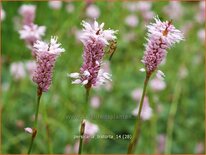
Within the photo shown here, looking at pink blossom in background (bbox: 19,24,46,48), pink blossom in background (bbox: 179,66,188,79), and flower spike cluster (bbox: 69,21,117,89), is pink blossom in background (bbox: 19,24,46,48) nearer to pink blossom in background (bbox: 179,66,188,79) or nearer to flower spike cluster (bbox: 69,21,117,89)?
flower spike cluster (bbox: 69,21,117,89)

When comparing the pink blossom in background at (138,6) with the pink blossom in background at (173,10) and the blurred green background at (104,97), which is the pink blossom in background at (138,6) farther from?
the pink blossom in background at (173,10)

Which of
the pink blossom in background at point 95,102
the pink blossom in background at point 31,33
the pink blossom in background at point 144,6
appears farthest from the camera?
the pink blossom in background at point 144,6

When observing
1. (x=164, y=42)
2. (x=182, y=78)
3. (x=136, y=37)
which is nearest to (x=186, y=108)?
(x=182, y=78)

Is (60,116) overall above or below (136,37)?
below

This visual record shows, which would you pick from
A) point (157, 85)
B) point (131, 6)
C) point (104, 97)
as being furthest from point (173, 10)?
point (157, 85)

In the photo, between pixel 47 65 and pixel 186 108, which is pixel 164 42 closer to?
pixel 47 65

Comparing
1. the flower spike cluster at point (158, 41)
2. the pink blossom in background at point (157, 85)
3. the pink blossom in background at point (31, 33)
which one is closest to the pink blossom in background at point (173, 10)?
the pink blossom in background at point (157, 85)

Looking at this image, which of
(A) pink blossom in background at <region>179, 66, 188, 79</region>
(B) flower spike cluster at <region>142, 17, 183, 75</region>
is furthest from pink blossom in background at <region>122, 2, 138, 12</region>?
(B) flower spike cluster at <region>142, 17, 183, 75</region>

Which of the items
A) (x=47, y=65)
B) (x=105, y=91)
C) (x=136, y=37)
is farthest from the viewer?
(x=136, y=37)
